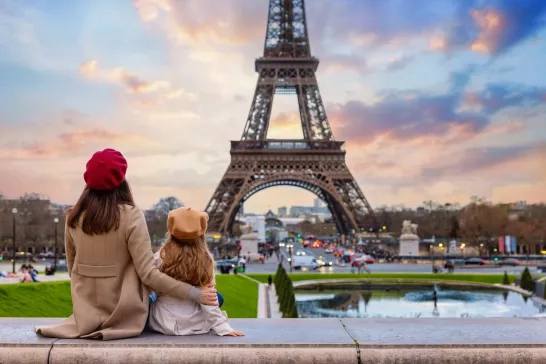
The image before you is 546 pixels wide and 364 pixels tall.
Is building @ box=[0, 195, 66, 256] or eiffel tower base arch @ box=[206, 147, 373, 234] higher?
eiffel tower base arch @ box=[206, 147, 373, 234]

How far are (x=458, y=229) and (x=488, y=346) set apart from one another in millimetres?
86863

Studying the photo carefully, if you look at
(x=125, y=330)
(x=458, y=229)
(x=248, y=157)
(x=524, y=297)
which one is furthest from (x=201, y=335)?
(x=458, y=229)

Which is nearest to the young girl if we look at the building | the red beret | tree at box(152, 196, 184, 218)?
the red beret

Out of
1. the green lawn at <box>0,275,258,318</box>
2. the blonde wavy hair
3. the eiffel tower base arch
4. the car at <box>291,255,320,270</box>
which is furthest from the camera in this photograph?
the eiffel tower base arch

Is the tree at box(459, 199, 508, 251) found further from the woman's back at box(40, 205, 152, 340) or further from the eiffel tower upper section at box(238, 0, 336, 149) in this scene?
the woman's back at box(40, 205, 152, 340)

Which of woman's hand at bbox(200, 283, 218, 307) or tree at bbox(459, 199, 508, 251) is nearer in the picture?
woman's hand at bbox(200, 283, 218, 307)

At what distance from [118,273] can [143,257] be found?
Answer: 8.9 inches

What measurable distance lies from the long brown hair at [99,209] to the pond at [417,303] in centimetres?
1884

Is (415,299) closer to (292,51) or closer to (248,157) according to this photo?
(248,157)

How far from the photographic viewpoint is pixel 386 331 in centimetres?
480

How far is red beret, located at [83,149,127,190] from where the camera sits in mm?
4941

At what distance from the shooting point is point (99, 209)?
194 inches

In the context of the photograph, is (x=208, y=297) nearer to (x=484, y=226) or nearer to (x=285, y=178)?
(x=285, y=178)

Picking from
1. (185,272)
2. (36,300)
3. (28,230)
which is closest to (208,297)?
(185,272)
